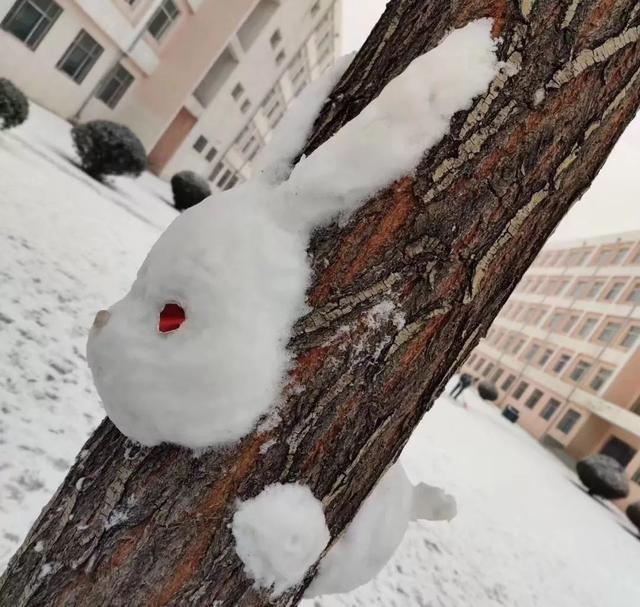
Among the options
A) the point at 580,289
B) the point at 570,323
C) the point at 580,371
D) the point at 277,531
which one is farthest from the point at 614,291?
the point at 277,531

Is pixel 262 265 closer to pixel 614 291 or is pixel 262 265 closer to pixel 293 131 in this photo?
pixel 293 131

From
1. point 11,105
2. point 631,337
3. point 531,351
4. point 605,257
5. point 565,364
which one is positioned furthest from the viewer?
point 531,351

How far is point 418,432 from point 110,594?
885 cm

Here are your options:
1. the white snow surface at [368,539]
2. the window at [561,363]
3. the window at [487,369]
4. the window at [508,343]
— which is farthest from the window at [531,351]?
the white snow surface at [368,539]

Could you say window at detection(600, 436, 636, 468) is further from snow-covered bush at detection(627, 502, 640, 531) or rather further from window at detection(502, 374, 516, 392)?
window at detection(502, 374, 516, 392)

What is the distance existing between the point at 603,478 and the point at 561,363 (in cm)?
1974

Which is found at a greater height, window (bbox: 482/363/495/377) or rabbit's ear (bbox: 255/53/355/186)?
window (bbox: 482/363/495/377)

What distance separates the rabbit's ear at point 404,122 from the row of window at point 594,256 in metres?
36.9

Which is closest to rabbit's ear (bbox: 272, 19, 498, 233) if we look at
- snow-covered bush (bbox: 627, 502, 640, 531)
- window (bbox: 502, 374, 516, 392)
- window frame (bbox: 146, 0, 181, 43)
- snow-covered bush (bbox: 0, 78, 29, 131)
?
snow-covered bush (bbox: 0, 78, 29, 131)

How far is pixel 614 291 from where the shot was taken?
108 ft

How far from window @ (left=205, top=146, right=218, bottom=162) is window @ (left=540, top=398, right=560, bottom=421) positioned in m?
25.2

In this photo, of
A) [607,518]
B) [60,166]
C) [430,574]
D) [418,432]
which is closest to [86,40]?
[60,166]

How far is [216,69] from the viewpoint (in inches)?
822

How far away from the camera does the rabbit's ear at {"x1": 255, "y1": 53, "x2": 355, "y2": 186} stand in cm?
119
